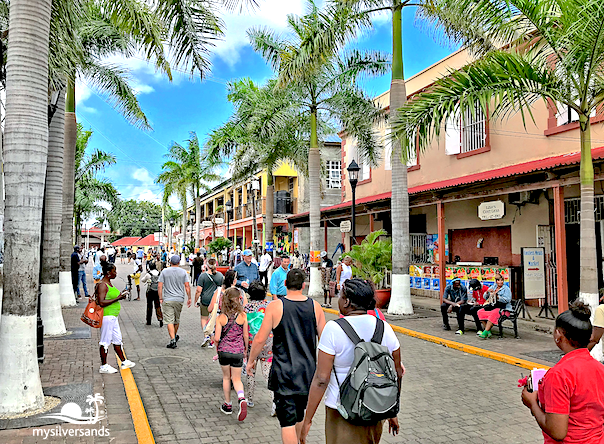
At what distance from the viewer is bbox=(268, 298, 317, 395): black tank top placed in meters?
4.04

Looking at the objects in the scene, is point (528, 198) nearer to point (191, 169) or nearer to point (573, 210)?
point (573, 210)

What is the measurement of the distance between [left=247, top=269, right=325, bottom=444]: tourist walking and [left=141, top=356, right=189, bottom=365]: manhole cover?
4.46m

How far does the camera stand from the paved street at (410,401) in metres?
5.13

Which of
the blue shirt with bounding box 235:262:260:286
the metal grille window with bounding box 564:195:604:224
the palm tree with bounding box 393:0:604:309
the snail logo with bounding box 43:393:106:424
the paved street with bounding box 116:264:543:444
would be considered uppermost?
the palm tree with bounding box 393:0:604:309

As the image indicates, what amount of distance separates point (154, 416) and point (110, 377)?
5.75 ft

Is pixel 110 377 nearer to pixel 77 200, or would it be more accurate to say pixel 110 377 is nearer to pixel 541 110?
pixel 541 110

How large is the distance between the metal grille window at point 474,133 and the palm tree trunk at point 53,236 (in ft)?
37.1

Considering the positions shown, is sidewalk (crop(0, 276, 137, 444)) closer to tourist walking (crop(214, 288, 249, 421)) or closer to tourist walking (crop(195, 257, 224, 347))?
tourist walking (crop(214, 288, 249, 421))

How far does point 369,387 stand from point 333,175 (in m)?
31.0

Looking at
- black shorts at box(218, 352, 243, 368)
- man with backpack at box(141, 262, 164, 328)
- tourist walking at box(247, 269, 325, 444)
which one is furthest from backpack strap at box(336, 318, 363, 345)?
man with backpack at box(141, 262, 164, 328)

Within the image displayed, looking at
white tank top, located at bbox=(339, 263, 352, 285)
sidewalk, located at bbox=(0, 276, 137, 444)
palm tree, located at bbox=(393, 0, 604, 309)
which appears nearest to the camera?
sidewalk, located at bbox=(0, 276, 137, 444)

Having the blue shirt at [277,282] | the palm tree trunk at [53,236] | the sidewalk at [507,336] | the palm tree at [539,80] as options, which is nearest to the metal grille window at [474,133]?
the sidewalk at [507,336]

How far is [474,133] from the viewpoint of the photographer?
628 inches

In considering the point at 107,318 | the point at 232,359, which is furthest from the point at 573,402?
the point at 107,318
